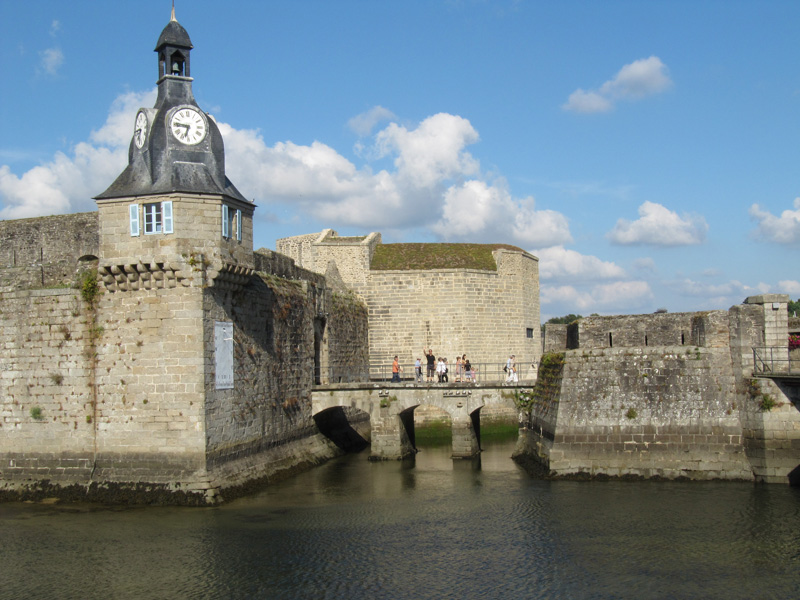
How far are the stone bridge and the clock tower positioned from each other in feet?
24.6

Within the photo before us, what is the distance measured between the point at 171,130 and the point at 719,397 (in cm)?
1567

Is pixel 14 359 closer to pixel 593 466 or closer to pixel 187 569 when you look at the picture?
pixel 187 569

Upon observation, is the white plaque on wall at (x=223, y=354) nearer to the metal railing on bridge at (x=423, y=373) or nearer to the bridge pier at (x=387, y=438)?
the bridge pier at (x=387, y=438)

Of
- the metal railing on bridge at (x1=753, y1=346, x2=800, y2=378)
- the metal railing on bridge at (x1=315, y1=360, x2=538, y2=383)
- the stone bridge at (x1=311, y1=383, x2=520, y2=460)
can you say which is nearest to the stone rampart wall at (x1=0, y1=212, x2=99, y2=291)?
the stone bridge at (x1=311, y1=383, x2=520, y2=460)

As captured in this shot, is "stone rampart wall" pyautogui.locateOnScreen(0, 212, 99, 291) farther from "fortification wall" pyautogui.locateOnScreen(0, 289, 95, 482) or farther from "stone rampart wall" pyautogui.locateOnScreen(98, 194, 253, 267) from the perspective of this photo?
"stone rampart wall" pyautogui.locateOnScreen(98, 194, 253, 267)

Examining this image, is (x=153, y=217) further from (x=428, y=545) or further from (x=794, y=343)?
(x=794, y=343)

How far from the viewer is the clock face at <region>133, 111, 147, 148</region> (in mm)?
20172

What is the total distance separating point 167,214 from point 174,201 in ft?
1.17

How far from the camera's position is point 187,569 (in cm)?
1383

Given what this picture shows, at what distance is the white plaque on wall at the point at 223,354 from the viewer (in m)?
19.4

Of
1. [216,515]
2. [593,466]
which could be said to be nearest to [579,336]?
[593,466]

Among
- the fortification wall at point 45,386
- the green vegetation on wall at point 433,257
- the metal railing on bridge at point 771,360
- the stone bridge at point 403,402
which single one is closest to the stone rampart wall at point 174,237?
the fortification wall at point 45,386

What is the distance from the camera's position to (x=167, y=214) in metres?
18.9

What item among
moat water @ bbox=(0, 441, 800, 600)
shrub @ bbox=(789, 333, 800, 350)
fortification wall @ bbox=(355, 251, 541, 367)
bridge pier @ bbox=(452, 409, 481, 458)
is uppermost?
fortification wall @ bbox=(355, 251, 541, 367)
